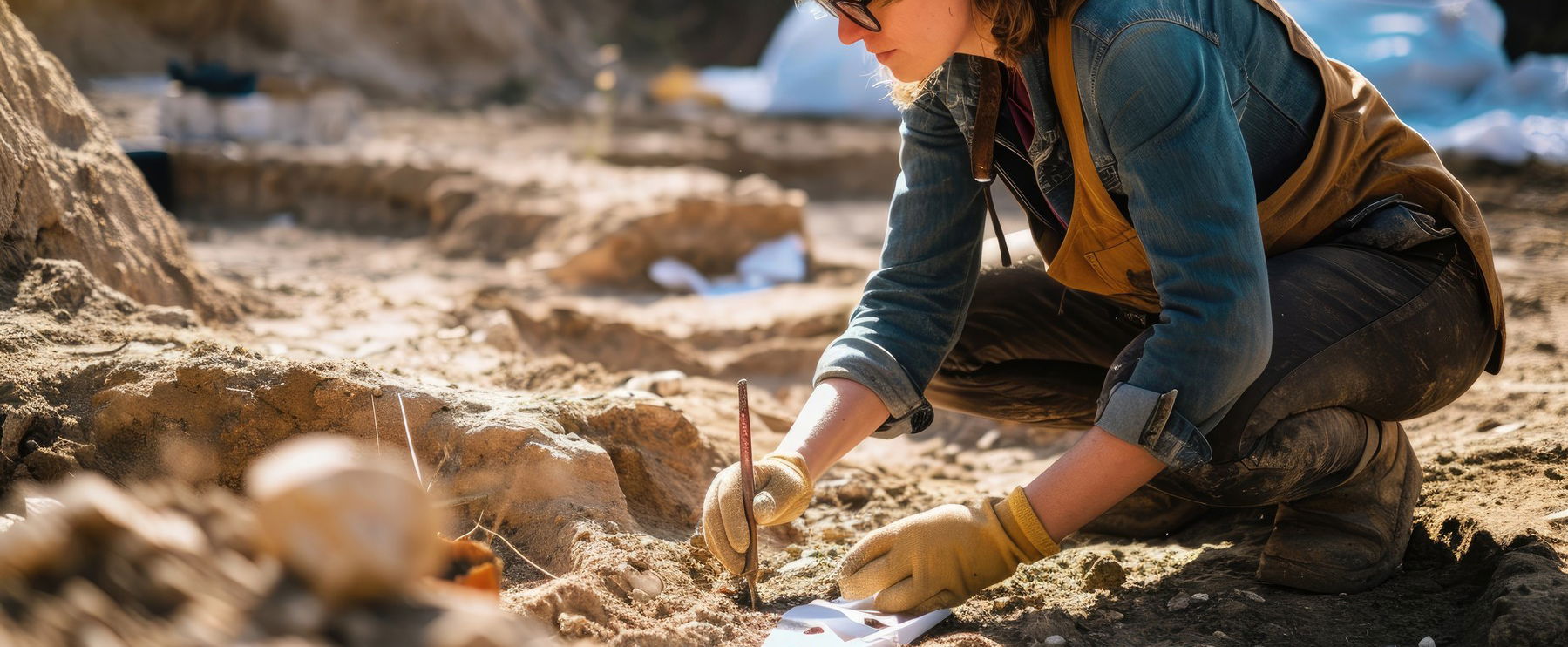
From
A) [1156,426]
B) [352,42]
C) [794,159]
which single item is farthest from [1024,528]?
[352,42]

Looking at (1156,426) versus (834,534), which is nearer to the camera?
(1156,426)

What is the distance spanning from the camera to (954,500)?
2447mm

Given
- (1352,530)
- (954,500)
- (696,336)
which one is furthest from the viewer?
(696,336)

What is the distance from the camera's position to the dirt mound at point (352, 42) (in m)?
9.57

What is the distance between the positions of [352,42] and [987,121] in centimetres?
1081

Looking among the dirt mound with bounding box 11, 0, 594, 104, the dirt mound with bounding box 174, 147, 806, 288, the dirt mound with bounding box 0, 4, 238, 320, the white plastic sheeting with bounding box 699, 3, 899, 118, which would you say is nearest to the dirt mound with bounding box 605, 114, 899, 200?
the white plastic sheeting with bounding box 699, 3, 899, 118

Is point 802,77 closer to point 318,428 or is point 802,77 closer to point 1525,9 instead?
point 1525,9

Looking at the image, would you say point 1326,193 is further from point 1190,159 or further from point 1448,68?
point 1448,68

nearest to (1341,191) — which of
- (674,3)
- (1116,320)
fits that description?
(1116,320)

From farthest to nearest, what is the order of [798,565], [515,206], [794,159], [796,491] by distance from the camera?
[794,159] < [515,206] < [798,565] < [796,491]

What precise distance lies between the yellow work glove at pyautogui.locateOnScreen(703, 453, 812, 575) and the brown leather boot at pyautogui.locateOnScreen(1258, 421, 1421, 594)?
778 millimetres

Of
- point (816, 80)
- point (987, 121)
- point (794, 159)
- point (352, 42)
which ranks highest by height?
point (352, 42)

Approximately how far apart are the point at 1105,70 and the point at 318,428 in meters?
1.33

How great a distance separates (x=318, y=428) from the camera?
72.8 inches
